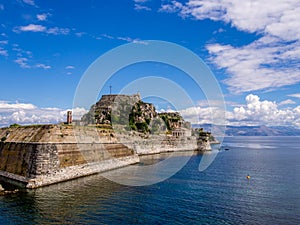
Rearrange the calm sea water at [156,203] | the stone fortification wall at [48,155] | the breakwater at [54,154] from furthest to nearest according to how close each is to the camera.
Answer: the breakwater at [54,154] < the stone fortification wall at [48,155] < the calm sea water at [156,203]

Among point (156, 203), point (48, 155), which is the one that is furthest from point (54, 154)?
point (156, 203)


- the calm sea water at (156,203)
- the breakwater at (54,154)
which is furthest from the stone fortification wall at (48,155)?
the calm sea water at (156,203)

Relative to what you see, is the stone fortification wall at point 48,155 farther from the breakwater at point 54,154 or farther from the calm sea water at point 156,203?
the calm sea water at point 156,203

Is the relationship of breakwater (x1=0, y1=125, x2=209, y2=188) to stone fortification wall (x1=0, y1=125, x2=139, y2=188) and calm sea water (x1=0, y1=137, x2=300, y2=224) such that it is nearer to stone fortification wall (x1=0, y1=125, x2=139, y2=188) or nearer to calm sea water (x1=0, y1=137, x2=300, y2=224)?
stone fortification wall (x1=0, y1=125, x2=139, y2=188)

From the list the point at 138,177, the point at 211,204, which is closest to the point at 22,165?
the point at 138,177

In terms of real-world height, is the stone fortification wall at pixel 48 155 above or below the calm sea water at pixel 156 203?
above

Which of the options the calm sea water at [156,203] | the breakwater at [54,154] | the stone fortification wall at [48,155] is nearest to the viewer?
the calm sea water at [156,203]

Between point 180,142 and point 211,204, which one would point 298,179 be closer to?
point 211,204

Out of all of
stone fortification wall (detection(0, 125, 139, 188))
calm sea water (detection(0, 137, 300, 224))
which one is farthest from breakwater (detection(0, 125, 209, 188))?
calm sea water (detection(0, 137, 300, 224))

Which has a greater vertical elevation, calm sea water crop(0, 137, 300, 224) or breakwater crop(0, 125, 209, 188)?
breakwater crop(0, 125, 209, 188)

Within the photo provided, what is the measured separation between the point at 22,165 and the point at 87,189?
1500 centimetres

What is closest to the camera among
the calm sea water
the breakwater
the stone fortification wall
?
the calm sea water

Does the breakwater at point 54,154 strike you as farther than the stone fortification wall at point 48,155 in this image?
Yes

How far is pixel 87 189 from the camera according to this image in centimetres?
4619
